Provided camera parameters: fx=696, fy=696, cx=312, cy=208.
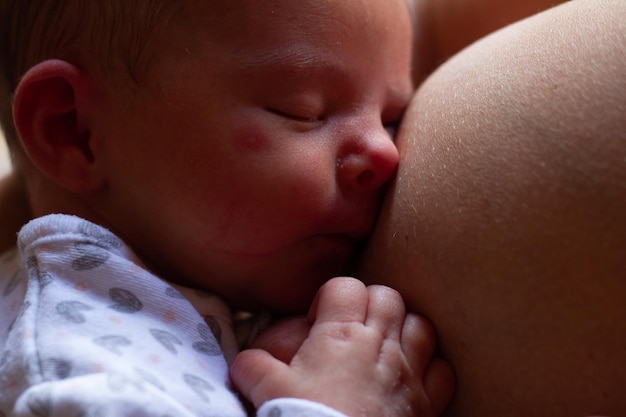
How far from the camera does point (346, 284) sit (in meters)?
0.79

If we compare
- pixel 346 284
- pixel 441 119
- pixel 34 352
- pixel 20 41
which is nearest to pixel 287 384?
pixel 346 284

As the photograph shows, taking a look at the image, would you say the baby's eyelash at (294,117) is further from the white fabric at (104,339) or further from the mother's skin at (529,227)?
the white fabric at (104,339)

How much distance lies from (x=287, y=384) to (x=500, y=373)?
214 millimetres

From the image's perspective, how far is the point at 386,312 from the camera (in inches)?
30.1

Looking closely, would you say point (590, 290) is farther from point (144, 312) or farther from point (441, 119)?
point (144, 312)

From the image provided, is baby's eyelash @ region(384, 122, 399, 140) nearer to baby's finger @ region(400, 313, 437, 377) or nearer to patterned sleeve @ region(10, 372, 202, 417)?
baby's finger @ region(400, 313, 437, 377)

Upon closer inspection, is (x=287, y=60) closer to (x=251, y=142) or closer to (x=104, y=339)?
(x=251, y=142)

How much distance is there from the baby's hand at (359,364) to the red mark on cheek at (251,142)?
189 mm

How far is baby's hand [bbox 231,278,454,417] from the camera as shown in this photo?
2.27ft

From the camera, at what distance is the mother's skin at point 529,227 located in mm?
660

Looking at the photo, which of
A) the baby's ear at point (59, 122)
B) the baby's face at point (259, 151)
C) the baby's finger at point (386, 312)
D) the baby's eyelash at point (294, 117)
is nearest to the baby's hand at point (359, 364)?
the baby's finger at point (386, 312)

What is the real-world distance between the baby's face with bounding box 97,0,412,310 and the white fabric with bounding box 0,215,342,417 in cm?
8

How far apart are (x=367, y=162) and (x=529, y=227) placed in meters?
0.23

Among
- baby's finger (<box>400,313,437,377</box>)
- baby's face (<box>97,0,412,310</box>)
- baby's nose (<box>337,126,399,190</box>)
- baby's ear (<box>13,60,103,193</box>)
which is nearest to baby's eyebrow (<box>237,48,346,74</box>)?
baby's face (<box>97,0,412,310</box>)
